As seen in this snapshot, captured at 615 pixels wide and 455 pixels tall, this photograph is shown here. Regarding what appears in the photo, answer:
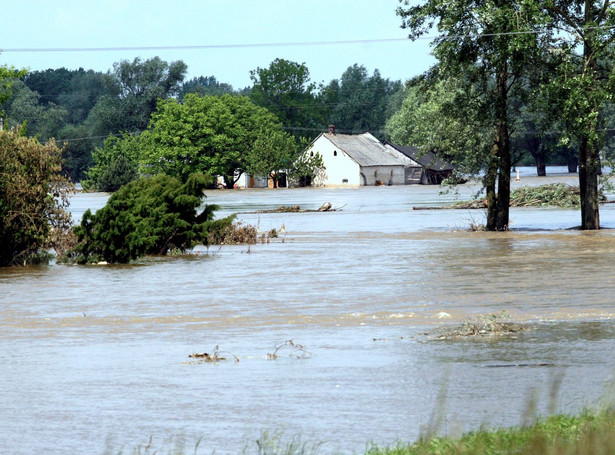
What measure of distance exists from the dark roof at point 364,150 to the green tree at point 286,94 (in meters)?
29.8

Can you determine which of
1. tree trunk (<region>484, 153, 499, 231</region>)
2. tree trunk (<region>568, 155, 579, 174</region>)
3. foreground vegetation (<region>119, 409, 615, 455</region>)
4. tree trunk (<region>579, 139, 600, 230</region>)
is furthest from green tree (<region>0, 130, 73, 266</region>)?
tree trunk (<region>568, 155, 579, 174</region>)

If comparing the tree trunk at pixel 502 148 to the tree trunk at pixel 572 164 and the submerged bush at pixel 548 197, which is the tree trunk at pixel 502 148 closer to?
the submerged bush at pixel 548 197

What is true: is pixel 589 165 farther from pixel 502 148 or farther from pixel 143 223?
pixel 143 223

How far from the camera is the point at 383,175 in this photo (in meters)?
128

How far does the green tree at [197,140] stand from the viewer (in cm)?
11381

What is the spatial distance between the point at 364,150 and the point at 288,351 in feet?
374

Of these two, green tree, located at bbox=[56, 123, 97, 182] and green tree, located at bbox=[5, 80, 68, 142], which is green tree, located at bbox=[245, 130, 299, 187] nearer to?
green tree, located at bbox=[56, 123, 97, 182]

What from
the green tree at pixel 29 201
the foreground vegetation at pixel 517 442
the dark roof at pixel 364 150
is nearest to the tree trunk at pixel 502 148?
the green tree at pixel 29 201

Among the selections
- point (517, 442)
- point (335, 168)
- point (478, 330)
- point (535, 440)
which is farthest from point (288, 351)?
point (335, 168)

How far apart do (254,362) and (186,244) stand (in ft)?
62.5

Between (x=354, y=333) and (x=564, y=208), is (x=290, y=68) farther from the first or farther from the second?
(x=354, y=333)

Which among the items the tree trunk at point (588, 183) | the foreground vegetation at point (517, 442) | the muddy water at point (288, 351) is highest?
the tree trunk at point (588, 183)

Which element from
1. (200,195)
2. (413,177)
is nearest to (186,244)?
(200,195)

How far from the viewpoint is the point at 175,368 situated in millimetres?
12477
